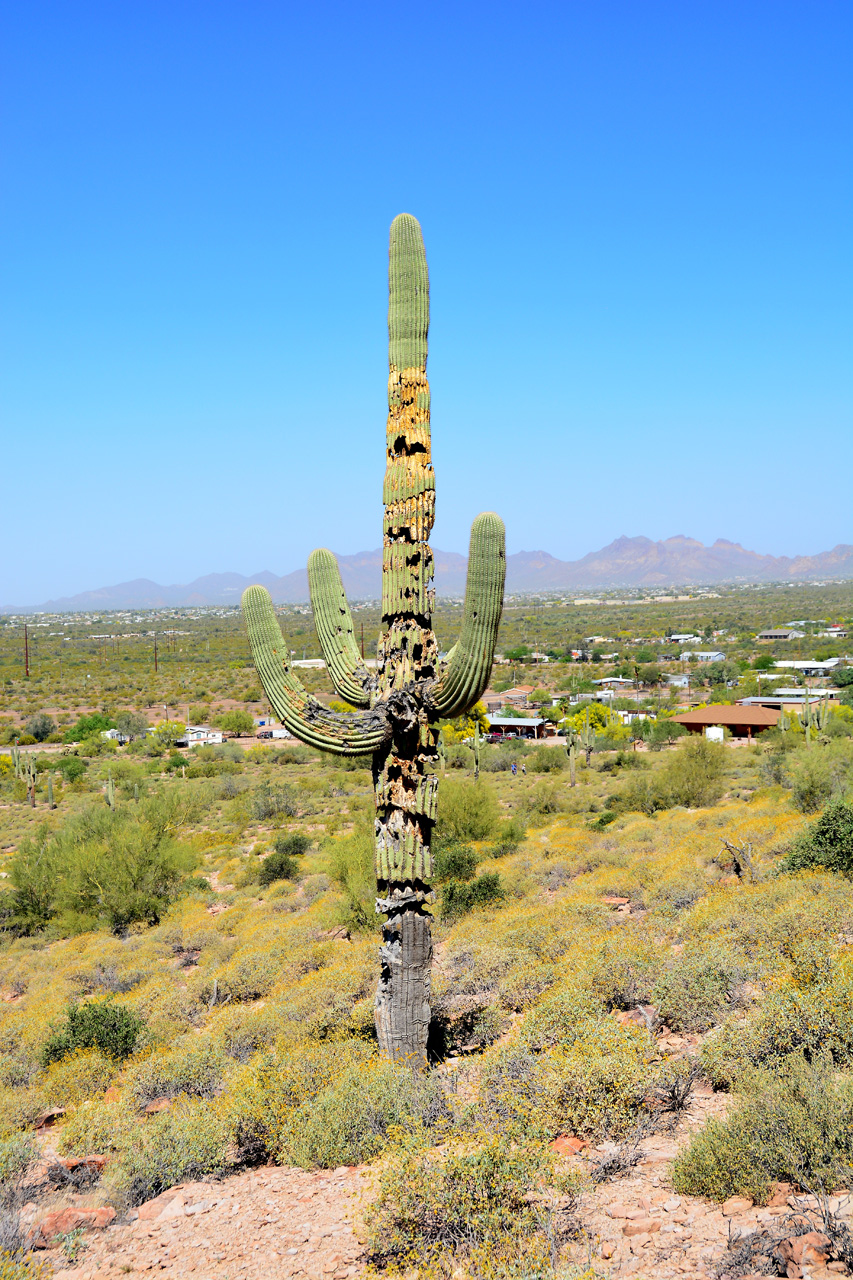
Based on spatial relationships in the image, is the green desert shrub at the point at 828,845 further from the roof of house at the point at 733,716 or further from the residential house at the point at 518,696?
the residential house at the point at 518,696

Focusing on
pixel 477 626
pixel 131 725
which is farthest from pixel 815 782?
pixel 131 725

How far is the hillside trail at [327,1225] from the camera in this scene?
15.1ft

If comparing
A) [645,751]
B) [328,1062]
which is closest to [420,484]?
[328,1062]

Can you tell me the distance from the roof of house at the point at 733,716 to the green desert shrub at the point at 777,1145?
3864cm

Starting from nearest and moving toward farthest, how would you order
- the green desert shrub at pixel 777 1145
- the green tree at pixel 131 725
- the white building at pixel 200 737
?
the green desert shrub at pixel 777 1145 → the white building at pixel 200 737 → the green tree at pixel 131 725

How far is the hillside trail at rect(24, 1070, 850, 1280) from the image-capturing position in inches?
181

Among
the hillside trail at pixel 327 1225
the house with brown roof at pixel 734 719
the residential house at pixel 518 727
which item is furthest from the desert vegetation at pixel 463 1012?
the residential house at pixel 518 727

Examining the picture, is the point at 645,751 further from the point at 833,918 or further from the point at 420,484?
the point at 420,484

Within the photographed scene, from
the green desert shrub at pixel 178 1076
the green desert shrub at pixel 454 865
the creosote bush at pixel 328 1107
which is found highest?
the creosote bush at pixel 328 1107

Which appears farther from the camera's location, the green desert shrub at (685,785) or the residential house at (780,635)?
the residential house at (780,635)

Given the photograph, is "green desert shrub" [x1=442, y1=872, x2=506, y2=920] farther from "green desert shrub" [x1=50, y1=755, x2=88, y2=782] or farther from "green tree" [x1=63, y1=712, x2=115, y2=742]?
"green tree" [x1=63, y1=712, x2=115, y2=742]

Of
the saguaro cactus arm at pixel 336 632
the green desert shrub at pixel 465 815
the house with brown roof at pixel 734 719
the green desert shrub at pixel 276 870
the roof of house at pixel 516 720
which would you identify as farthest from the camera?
the roof of house at pixel 516 720

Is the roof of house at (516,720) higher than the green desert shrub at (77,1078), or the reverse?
the green desert shrub at (77,1078)

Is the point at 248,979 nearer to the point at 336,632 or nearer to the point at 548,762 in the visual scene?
the point at 336,632
